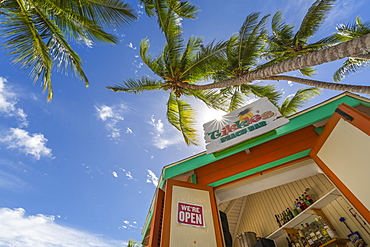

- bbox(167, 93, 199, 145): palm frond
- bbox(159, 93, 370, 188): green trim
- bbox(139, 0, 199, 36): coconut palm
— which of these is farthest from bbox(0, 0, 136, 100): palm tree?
bbox(159, 93, 370, 188): green trim

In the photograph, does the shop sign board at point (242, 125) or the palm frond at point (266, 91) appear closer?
the shop sign board at point (242, 125)

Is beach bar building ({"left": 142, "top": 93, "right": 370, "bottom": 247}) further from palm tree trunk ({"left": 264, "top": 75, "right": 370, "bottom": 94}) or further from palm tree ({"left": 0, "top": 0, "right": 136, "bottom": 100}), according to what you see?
palm tree ({"left": 0, "top": 0, "right": 136, "bottom": 100})

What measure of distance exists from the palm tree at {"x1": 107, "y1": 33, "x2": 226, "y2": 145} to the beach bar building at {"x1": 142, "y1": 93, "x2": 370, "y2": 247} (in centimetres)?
274

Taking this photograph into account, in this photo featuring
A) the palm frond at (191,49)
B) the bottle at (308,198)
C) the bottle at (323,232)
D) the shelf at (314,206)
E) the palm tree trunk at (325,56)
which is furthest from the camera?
the palm frond at (191,49)

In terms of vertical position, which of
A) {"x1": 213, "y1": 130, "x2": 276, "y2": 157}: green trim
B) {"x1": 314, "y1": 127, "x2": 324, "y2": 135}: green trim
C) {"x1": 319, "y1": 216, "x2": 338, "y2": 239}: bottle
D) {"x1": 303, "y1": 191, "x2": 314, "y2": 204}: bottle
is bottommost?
{"x1": 319, "y1": 216, "x2": 338, "y2": 239}: bottle

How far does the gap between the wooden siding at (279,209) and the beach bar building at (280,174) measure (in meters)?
0.02

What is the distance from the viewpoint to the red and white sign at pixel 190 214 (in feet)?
10.1

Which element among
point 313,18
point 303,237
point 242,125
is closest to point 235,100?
point 313,18

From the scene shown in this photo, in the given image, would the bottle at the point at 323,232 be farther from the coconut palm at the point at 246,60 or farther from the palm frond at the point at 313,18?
the palm frond at the point at 313,18

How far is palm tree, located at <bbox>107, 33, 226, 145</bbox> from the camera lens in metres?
6.15

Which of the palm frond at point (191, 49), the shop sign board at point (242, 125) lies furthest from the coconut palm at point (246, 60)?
the shop sign board at point (242, 125)

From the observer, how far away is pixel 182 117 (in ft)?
24.3

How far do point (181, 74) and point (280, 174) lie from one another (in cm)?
461

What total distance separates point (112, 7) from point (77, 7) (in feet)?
3.61
